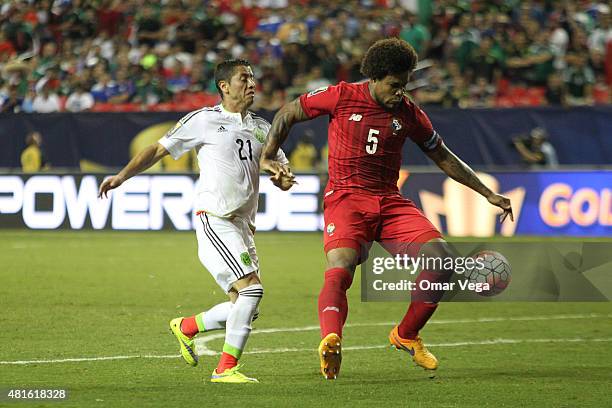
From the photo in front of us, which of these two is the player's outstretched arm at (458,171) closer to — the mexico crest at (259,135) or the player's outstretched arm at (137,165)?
the mexico crest at (259,135)

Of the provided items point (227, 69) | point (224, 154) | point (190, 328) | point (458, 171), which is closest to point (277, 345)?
point (190, 328)

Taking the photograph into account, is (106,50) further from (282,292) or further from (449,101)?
(282,292)

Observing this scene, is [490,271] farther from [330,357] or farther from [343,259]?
[330,357]

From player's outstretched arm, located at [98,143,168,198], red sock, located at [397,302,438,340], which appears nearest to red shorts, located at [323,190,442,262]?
red sock, located at [397,302,438,340]

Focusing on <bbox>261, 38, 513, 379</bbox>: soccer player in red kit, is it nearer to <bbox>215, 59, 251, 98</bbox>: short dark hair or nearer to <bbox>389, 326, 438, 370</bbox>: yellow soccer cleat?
<bbox>389, 326, 438, 370</bbox>: yellow soccer cleat

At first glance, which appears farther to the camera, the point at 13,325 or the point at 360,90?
the point at 13,325

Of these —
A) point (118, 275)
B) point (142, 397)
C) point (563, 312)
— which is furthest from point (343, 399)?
point (118, 275)

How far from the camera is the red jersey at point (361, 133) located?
7594mm

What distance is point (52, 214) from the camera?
64.8ft

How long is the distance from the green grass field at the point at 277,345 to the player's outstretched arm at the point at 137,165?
1.25 m

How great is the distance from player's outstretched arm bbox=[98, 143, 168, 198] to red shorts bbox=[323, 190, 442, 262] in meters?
1.17

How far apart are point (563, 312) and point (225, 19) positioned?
14.3 meters

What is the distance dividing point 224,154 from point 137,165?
0.58 meters

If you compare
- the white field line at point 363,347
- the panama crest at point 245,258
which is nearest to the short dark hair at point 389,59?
the panama crest at point 245,258
